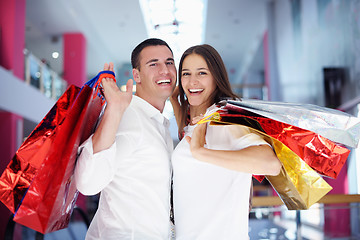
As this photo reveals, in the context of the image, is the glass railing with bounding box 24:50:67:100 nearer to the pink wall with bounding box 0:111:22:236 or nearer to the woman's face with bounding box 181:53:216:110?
the pink wall with bounding box 0:111:22:236

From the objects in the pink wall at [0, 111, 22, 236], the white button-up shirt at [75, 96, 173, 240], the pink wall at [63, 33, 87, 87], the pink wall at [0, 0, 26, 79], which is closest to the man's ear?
the white button-up shirt at [75, 96, 173, 240]

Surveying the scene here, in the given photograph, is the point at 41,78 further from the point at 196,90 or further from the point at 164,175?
the point at 164,175

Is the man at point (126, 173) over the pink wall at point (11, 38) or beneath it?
beneath

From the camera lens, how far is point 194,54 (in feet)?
6.31

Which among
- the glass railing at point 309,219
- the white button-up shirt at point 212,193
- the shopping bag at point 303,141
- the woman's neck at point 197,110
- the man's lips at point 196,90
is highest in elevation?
the man's lips at point 196,90

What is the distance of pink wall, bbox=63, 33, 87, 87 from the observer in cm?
1230

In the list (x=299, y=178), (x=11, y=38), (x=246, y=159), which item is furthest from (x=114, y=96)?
(x=11, y=38)

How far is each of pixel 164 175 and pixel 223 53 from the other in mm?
14168

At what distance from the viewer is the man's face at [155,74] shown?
2082 millimetres

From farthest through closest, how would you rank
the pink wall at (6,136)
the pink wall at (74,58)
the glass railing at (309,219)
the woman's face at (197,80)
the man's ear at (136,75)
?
1. the pink wall at (74,58)
2. the pink wall at (6,136)
3. the glass railing at (309,219)
4. the man's ear at (136,75)
5. the woman's face at (197,80)

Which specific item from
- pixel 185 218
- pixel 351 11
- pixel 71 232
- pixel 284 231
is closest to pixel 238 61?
pixel 351 11

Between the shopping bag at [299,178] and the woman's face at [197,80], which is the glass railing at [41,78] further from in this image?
the shopping bag at [299,178]

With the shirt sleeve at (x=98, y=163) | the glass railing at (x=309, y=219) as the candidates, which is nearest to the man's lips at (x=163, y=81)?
the shirt sleeve at (x=98, y=163)

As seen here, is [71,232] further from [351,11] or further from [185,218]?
[351,11]
